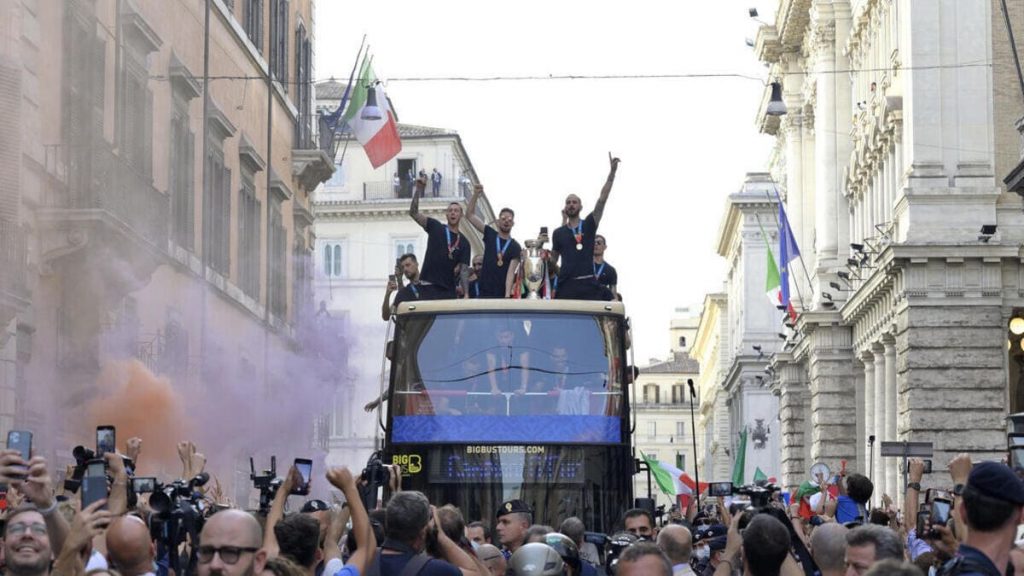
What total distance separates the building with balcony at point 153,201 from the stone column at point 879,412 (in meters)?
12.1

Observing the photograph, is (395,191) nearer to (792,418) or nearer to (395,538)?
(792,418)

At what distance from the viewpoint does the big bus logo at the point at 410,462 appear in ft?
67.4

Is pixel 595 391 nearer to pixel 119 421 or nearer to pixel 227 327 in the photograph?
pixel 119 421

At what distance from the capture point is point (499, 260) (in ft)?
73.4

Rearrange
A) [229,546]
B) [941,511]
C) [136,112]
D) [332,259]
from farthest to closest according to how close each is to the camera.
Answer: [332,259] → [136,112] → [941,511] → [229,546]

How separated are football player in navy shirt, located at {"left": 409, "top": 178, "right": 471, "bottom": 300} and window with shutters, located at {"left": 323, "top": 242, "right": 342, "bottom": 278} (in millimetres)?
72190

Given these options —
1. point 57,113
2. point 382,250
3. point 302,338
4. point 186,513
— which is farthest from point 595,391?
point 382,250

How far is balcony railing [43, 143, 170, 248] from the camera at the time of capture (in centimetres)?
2394

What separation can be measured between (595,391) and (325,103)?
77.3 metres

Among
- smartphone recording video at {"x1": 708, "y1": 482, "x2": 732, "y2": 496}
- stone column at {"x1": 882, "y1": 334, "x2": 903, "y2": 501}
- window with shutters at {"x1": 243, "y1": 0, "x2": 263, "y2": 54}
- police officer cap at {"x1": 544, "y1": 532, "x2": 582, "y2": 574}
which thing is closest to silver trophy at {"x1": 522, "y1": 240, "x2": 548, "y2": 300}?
smartphone recording video at {"x1": 708, "y1": 482, "x2": 732, "y2": 496}

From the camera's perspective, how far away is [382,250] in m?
94.8

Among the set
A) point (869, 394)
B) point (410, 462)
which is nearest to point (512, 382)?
point (410, 462)

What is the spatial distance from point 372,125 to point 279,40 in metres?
5.34

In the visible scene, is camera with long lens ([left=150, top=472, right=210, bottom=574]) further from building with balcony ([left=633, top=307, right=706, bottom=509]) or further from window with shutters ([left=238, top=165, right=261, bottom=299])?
building with balcony ([left=633, top=307, right=706, bottom=509])
